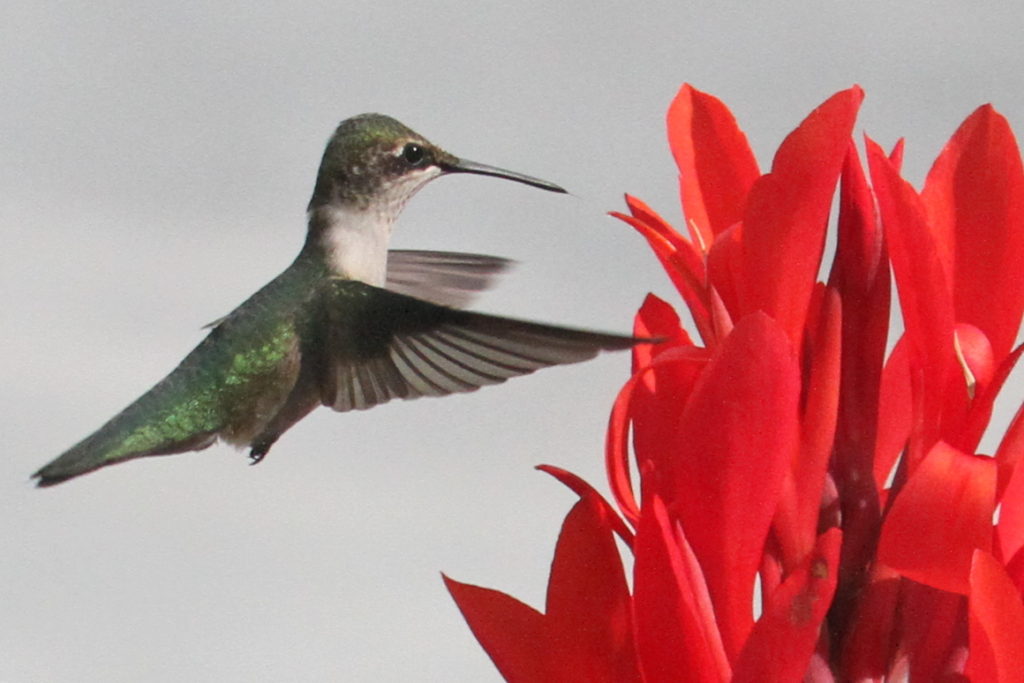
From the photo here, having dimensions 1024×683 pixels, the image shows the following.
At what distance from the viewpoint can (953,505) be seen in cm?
105

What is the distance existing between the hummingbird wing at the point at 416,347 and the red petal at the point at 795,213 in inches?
11.3

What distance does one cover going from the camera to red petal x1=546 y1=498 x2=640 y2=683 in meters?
1.26

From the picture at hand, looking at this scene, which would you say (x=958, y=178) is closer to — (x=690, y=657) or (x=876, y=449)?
(x=876, y=449)

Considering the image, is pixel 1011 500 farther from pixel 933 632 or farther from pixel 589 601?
pixel 589 601

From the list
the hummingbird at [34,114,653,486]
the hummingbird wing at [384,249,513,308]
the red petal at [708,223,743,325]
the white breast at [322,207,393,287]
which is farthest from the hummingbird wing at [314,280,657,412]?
the hummingbird wing at [384,249,513,308]

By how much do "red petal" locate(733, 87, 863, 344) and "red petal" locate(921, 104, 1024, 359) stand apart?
0.18 m

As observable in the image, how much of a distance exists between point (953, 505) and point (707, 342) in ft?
1.12

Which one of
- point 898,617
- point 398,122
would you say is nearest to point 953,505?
point 898,617

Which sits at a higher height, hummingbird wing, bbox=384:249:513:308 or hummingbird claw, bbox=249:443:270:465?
hummingbird wing, bbox=384:249:513:308

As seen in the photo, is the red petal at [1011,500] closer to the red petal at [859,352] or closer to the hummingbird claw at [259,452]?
the red petal at [859,352]

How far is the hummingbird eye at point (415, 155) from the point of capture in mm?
2775

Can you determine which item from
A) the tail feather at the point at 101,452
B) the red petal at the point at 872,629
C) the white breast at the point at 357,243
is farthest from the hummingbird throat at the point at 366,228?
the red petal at the point at 872,629

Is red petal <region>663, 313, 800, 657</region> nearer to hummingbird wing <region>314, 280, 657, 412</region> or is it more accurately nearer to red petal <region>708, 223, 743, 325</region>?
red petal <region>708, 223, 743, 325</region>

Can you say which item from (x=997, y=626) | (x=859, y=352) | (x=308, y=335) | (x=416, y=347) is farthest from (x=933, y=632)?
(x=308, y=335)
